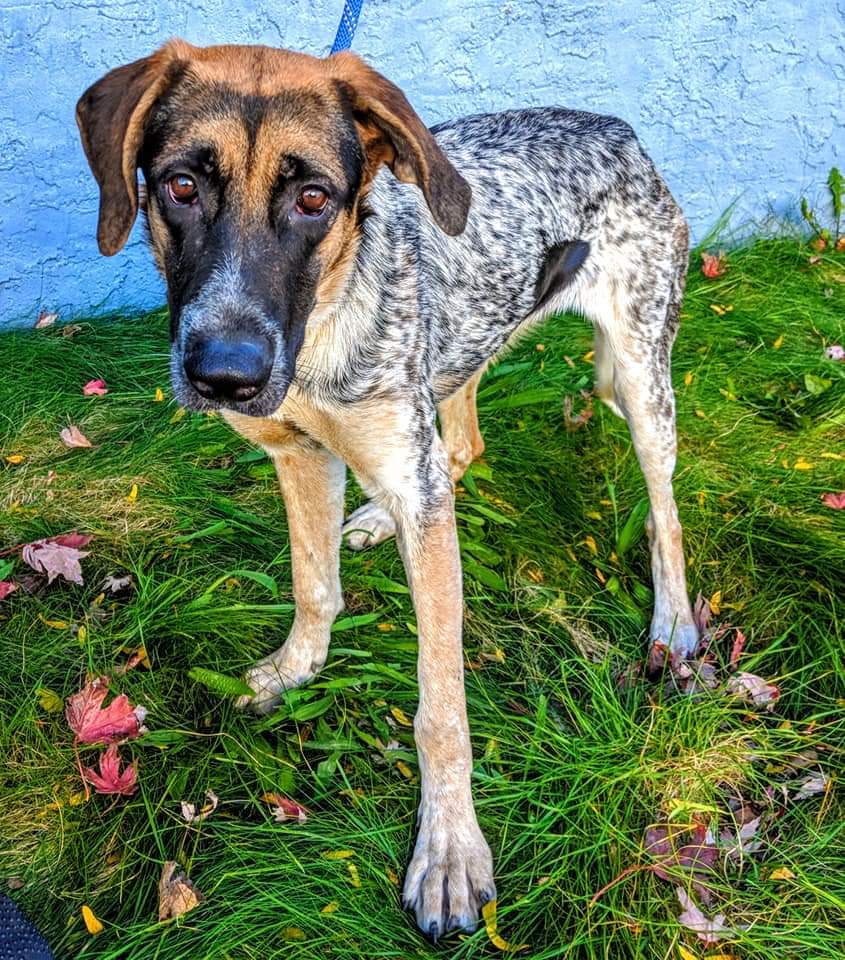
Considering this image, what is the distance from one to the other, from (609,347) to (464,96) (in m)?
2.19

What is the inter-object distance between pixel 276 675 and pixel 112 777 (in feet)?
2.08

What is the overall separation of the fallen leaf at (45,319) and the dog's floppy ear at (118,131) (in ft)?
9.41

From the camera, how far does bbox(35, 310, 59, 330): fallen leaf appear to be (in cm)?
518

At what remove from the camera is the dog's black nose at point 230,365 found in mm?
2254

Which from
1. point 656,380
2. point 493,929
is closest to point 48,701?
point 493,929

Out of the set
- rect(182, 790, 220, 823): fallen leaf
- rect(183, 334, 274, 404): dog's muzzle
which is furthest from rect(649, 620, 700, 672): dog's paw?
rect(183, 334, 274, 404): dog's muzzle

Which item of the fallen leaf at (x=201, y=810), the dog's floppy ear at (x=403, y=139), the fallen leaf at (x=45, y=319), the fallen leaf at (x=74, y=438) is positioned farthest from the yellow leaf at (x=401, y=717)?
the fallen leaf at (x=45, y=319)

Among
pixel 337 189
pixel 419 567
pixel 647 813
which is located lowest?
pixel 647 813

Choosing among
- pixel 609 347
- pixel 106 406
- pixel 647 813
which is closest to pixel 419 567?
pixel 647 813

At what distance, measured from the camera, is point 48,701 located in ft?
10.4

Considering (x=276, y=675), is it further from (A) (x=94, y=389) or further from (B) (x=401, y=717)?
(A) (x=94, y=389)

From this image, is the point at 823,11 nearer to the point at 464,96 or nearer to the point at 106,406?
the point at 464,96

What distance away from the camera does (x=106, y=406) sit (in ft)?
15.3

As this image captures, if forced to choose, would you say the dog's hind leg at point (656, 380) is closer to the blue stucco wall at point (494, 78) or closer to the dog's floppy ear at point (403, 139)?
the dog's floppy ear at point (403, 139)
